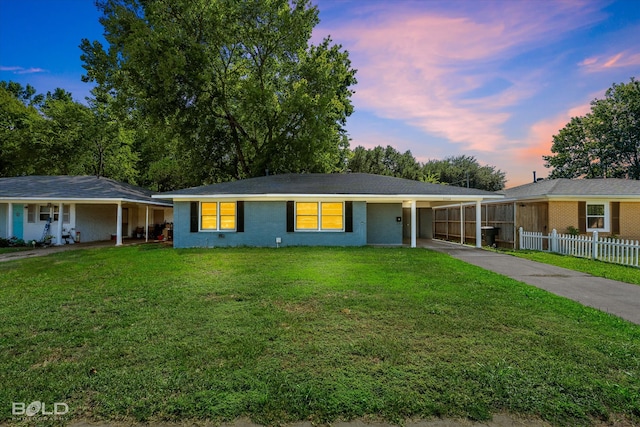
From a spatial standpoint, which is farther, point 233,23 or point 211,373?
point 233,23

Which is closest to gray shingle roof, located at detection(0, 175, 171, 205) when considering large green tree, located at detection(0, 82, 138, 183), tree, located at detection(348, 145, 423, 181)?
large green tree, located at detection(0, 82, 138, 183)

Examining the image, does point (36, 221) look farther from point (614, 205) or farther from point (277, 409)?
point (614, 205)

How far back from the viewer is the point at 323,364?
332cm

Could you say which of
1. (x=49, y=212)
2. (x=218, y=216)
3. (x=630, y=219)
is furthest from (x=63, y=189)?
(x=630, y=219)

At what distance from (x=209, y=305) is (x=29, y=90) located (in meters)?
39.5

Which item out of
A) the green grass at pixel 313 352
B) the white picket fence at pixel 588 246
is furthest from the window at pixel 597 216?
the green grass at pixel 313 352

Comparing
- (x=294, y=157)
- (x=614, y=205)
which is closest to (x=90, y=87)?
(x=294, y=157)

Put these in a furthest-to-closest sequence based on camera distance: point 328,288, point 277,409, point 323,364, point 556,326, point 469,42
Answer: point 469,42
point 328,288
point 556,326
point 323,364
point 277,409

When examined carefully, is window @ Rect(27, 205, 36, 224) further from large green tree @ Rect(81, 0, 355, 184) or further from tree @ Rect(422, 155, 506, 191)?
tree @ Rect(422, 155, 506, 191)

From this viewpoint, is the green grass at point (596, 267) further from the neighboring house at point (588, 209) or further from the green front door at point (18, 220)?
the green front door at point (18, 220)

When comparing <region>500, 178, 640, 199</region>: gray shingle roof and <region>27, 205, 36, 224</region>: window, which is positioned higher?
<region>500, 178, 640, 199</region>: gray shingle roof

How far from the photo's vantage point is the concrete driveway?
5.49m

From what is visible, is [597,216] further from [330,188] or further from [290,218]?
[290,218]

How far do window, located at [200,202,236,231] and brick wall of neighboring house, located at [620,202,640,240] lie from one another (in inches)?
699
